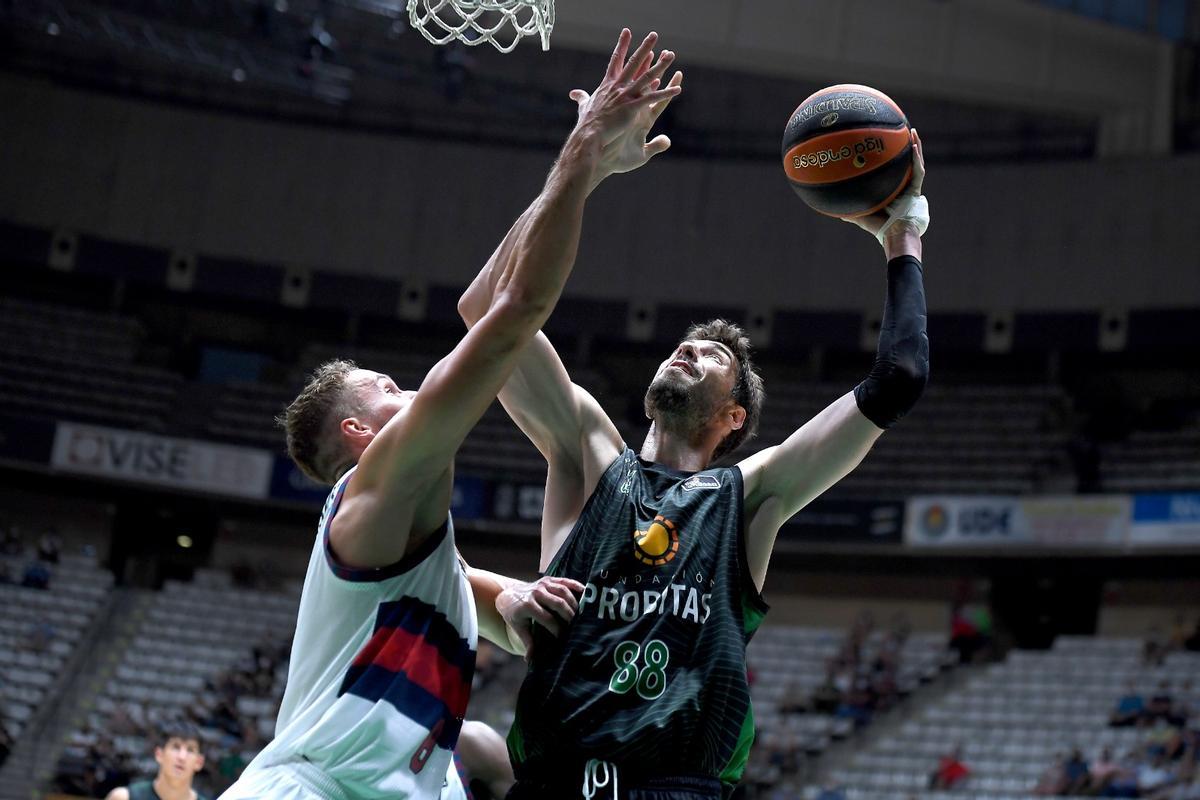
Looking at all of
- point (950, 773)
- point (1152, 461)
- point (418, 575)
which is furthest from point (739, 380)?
point (1152, 461)

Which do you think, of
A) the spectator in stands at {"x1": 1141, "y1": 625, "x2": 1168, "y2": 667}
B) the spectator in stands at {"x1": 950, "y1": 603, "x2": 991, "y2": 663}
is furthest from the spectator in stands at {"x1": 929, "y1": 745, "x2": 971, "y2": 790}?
the spectator in stands at {"x1": 950, "y1": 603, "x2": 991, "y2": 663}

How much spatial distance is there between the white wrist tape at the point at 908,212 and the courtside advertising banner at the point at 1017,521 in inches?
634

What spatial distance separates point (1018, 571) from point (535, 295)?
19.2 meters

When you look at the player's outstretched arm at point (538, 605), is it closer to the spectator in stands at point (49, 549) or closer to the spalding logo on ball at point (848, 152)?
the spalding logo on ball at point (848, 152)

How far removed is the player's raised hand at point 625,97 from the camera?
2951 mm

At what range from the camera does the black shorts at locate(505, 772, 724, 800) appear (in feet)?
10.0

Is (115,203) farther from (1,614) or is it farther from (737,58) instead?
(737,58)

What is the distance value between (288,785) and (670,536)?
3.45 ft

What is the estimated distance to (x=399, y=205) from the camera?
988 inches

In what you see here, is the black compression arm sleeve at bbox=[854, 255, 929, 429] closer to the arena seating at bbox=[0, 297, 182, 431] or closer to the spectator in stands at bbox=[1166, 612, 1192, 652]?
the spectator in stands at bbox=[1166, 612, 1192, 652]

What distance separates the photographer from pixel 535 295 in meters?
2.81

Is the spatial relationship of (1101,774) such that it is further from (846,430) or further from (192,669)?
(192,669)

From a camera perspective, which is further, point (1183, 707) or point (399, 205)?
point (399, 205)

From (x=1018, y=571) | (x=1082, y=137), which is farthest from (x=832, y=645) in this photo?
(x=1082, y=137)
